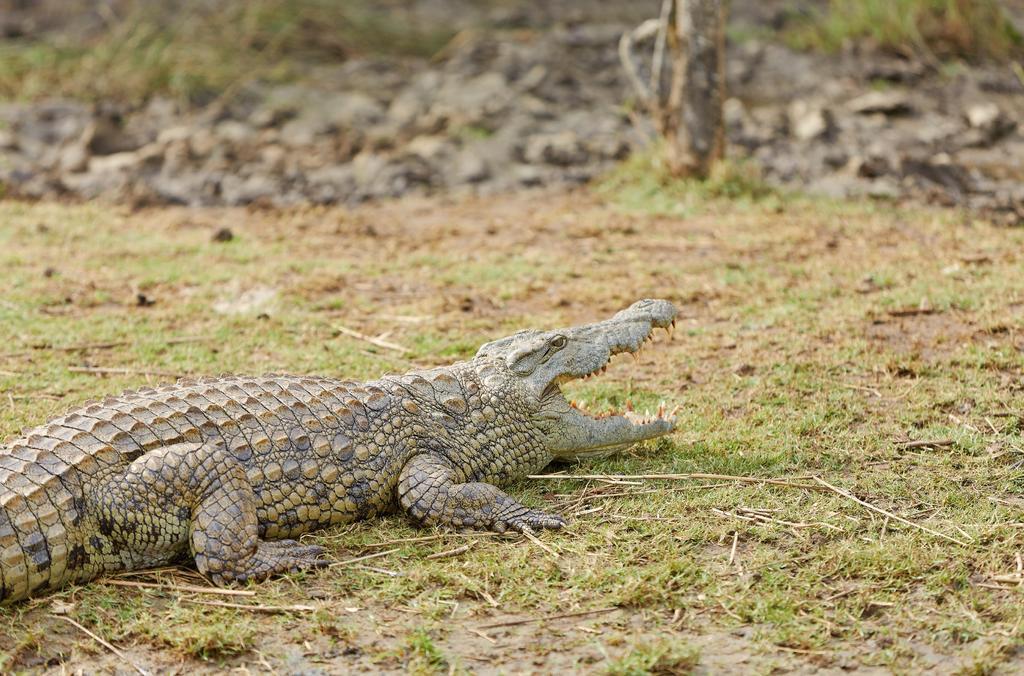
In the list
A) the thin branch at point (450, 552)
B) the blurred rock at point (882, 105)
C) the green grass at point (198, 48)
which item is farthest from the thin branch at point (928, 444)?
the green grass at point (198, 48)

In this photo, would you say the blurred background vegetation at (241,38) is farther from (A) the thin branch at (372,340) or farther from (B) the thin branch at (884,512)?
(B) the thin branch at (884,512)

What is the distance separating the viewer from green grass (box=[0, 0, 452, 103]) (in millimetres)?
13078

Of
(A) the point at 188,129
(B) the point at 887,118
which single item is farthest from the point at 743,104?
(A) the point at 188,129

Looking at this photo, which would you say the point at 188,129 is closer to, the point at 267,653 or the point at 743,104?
the point at 743,104

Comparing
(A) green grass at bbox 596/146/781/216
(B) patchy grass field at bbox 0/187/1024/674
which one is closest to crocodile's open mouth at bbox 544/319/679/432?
(B) patchy grass field at bbox 0/187/1024/674

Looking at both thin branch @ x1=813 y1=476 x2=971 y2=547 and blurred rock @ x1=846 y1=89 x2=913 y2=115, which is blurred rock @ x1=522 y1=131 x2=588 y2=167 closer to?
blurred rock @ x1=846 y1=89 x2=913 y2=115

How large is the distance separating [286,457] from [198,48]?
10159 millimetres

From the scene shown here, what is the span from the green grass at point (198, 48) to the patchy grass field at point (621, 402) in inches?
128

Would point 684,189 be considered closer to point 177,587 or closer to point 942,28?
point 942,28

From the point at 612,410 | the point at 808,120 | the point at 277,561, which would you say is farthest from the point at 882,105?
the point at 277,561

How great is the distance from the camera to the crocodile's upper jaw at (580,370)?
513 cm

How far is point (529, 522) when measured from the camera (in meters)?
4.58

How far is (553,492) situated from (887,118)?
8370mm

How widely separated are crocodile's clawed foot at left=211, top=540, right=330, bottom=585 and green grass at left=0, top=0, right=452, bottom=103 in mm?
9477
